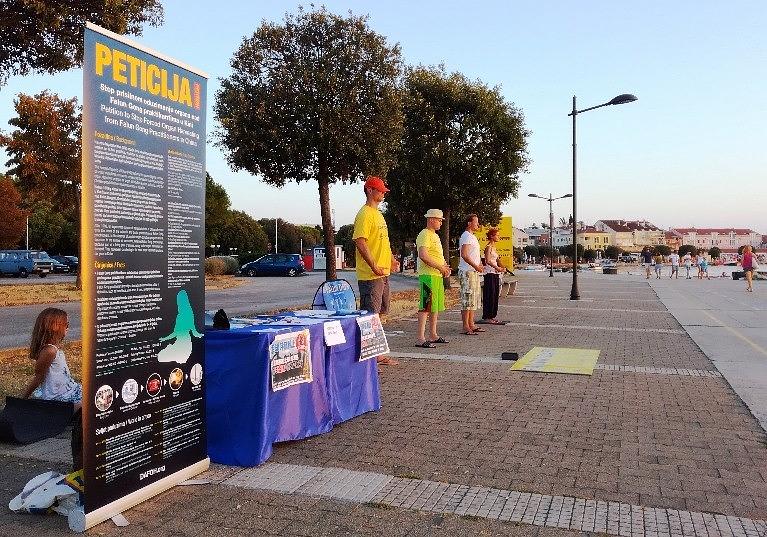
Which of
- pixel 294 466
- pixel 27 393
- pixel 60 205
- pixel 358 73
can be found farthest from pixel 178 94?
pixel 60 205

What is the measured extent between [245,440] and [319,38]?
11891 millimetres

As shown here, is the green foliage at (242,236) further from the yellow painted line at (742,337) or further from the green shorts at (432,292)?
the green shorts at (432,292)

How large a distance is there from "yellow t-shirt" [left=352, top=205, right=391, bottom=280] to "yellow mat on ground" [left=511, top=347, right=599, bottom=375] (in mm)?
2057

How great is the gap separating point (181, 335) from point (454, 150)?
21184 millimetres

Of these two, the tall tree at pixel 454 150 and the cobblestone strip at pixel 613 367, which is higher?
the tall tree at pixel 454 150

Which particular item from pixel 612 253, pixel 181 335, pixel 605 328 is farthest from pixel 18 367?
pixel 612 253

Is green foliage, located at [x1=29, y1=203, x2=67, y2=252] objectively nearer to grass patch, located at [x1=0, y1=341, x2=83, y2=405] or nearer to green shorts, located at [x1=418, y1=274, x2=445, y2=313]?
grass patch, located at [x1=0, y1=341, x2=83, y2=405]

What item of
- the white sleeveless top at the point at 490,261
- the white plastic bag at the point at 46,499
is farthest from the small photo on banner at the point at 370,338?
the white sleeveless top at the point at 490,261

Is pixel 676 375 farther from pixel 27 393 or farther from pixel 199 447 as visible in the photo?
pixel 27 393

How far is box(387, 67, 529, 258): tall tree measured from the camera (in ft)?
79.1

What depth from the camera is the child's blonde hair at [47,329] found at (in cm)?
503

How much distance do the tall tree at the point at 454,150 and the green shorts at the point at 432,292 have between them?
49.6 feet

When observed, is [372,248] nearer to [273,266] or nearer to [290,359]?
[290,359]

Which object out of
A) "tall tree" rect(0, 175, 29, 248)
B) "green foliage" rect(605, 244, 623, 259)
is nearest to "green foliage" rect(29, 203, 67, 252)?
"tall tree" rect(0, 175, 29, 248)
